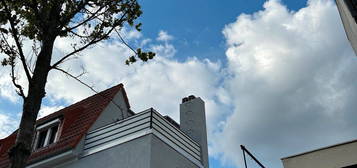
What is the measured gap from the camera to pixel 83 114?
1277 cm

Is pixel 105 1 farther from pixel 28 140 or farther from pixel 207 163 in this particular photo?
pixel 207 163

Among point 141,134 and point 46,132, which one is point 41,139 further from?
point 141,134

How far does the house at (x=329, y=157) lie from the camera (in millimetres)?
8672

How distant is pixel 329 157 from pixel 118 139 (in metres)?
6.24

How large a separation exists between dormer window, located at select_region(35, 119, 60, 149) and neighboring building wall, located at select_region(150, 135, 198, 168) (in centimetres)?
516

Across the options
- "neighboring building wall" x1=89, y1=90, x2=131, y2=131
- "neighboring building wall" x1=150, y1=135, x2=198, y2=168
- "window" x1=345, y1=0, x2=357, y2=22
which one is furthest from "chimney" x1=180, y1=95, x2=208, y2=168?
"window" x1=345, y1=0, x2=357, y2=22

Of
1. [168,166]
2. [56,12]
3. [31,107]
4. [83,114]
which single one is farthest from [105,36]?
[83,114]

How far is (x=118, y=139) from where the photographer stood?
1028 centimetres

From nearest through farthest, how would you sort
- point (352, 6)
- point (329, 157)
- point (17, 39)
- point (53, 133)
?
point (17, 39) < point (352, 6) < point (329, 157) < point (53, 133)

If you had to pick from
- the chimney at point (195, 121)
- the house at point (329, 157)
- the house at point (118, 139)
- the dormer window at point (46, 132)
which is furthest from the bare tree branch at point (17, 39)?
the house at point (329, 157)

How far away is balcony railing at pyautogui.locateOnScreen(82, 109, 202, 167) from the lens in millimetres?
9953

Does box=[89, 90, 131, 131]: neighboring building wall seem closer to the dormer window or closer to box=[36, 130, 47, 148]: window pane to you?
the dormer window

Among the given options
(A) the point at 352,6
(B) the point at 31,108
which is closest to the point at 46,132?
(B) the point at 31,108

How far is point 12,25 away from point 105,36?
6.56ft
